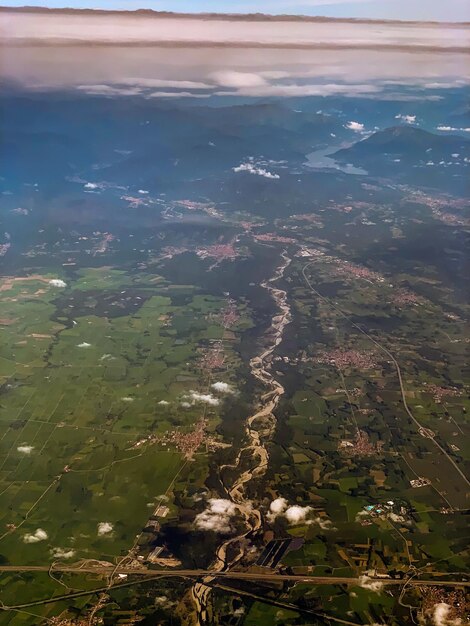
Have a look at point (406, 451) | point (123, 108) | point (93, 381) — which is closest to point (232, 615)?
point (406, 451)

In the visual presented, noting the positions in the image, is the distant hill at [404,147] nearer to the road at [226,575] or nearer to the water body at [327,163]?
the water body at [327,163]

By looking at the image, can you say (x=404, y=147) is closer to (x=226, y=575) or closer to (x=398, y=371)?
(x=398, y=371)

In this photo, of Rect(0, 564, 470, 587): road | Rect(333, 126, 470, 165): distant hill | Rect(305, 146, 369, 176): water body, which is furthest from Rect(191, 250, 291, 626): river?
Rect(333, 126, 470, 165): distant hill

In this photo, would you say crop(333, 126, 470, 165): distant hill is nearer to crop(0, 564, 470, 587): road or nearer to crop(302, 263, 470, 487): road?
crop(302, 263, 470, 487): road

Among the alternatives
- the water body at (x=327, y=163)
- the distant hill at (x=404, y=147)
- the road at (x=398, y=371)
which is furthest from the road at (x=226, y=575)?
the distant hill at (x=404, y=147)

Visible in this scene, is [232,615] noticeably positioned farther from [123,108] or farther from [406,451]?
[123,108]

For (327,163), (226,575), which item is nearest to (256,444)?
(226,575)
